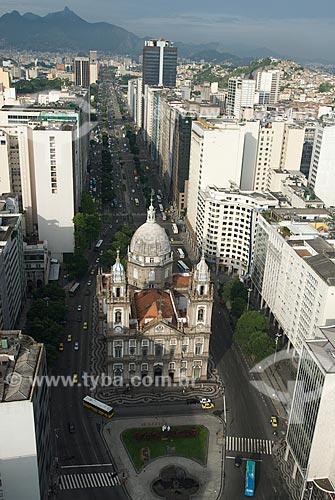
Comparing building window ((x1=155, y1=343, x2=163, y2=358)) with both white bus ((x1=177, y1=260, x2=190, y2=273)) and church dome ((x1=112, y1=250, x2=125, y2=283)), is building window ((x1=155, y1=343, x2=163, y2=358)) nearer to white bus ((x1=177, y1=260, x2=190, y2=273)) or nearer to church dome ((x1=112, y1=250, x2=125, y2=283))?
church dome ((x1=112, y1=250, x2=125, y2=283))

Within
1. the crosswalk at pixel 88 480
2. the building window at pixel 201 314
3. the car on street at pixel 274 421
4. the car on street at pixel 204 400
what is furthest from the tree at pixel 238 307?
the crosswalk at pixel 88 480

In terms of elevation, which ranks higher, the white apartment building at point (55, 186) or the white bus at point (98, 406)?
the white apartment building at point (55, 186)

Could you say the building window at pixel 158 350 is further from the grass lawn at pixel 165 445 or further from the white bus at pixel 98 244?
the white bus at pixel 98 244

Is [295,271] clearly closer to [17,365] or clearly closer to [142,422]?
[142,422]

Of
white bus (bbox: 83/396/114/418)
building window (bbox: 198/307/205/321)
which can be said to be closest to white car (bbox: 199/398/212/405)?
building window (bbox: 198/307/205/321)

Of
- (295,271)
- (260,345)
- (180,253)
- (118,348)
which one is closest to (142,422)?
(118,348)

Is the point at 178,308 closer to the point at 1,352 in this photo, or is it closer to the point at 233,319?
the point at 233,319

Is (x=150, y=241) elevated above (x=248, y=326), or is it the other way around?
(x=150, y=241)
